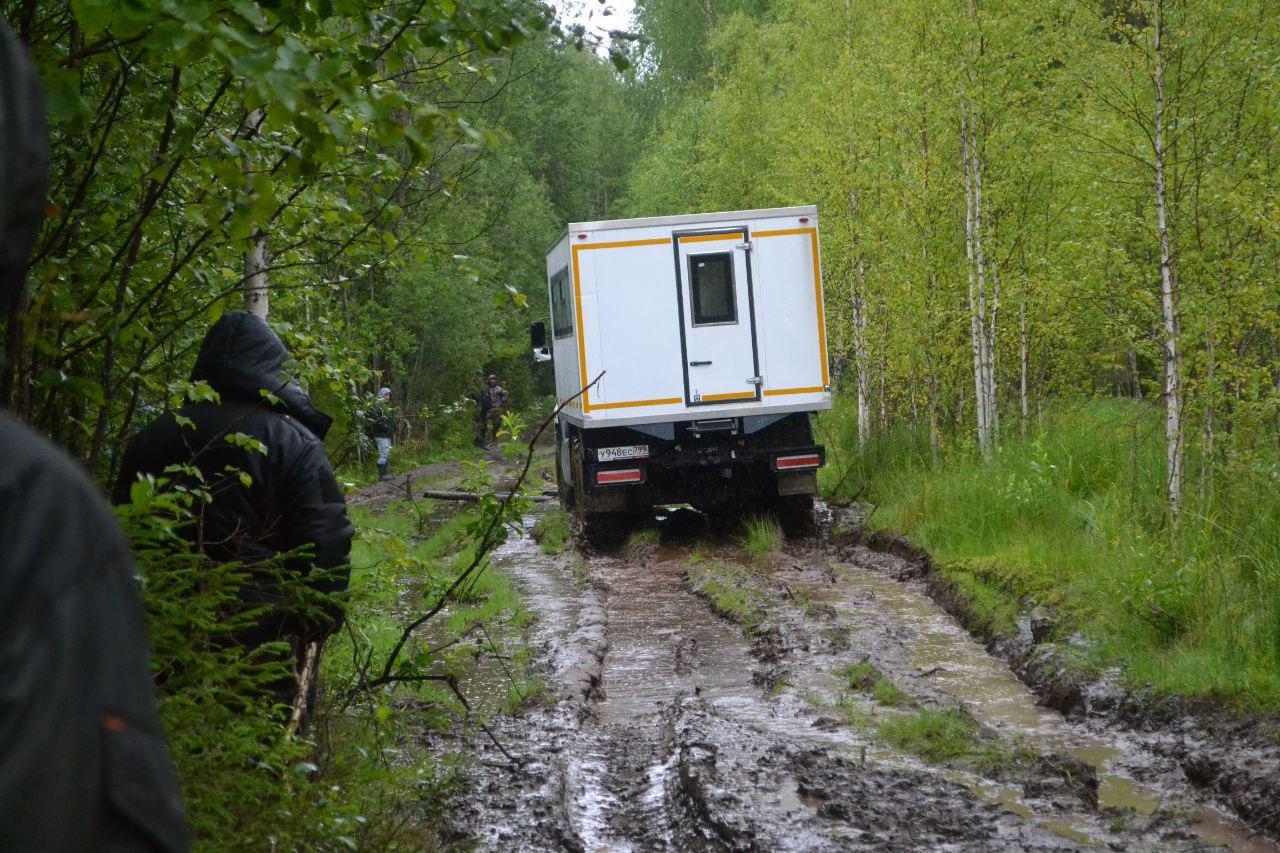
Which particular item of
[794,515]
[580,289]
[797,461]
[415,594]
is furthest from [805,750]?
[794,515]

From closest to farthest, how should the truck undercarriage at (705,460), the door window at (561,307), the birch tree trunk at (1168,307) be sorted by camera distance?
the birch tree trunk at (1168,307) → the truck undercarriage at (705,460) → the door window at (561,307)

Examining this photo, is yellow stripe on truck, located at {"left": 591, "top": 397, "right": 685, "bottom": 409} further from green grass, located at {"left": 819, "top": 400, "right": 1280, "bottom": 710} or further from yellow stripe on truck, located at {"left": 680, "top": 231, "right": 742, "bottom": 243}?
green grass, located at {"left": 819, "top": 400, "right": 1280, "bottom": 710}

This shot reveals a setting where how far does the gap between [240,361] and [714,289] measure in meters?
9.80

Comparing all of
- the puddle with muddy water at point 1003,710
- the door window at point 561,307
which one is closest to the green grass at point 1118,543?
the puddle with muddy water at point 1003,710

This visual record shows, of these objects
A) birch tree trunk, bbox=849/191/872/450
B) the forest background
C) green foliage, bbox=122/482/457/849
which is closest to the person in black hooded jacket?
the forest background

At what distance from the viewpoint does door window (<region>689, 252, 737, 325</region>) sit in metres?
14.0

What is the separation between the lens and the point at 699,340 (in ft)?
46.0

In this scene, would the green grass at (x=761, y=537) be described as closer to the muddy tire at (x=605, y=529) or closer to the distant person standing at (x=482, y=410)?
the muddy tire at (x=605, y=529)

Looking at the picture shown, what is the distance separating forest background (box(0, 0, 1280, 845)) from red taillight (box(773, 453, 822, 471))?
3.29ft

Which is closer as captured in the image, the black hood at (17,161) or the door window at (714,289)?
the black hood at (17,161)

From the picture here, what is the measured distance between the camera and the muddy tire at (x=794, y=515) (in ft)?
48.6

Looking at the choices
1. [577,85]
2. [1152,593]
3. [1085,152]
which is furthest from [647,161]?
[1152,593]

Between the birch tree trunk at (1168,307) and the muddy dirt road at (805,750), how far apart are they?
2.02 metres

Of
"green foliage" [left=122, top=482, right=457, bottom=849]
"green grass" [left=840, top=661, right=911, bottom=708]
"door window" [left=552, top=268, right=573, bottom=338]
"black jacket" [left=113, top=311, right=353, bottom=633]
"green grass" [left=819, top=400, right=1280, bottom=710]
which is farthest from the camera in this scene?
"door window" [left=552, top=268, right=573, bottom=338]
